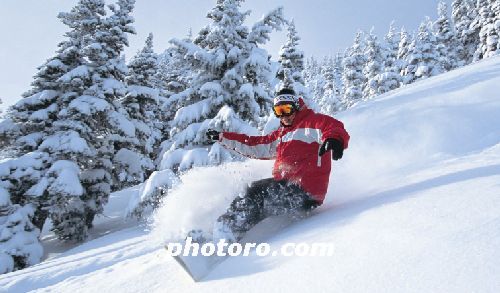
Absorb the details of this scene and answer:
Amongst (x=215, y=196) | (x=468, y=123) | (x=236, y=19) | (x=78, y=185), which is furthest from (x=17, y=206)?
(x=468, y=123)

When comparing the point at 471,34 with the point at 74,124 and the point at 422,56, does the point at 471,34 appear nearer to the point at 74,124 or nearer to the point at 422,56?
the point at 422,56

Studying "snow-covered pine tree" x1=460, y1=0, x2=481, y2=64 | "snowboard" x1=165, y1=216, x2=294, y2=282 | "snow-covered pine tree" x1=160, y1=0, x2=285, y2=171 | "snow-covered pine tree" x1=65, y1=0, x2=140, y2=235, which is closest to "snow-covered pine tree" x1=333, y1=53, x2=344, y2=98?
"snow-covered pine tree" x1=460, y1=0, x2=481, y2=64

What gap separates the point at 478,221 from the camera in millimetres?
2967

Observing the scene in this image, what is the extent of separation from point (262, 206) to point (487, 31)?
3896 centimetres

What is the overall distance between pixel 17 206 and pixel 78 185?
7.18 feet

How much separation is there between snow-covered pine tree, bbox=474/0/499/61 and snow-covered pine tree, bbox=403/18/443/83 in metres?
4.29

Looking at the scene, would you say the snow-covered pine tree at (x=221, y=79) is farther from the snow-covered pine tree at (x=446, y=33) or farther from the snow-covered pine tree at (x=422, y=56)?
the snow-covered pine tree at (x=446, y=33)

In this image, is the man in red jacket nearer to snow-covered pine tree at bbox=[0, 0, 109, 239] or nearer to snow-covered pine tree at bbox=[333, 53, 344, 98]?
snow-covered pine tree at bbox=[0, 0, 109, 239]

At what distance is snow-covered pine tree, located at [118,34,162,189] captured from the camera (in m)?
17.4

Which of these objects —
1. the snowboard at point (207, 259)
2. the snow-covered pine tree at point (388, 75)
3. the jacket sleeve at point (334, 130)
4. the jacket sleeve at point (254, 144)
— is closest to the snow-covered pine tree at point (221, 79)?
the jacket sleeve at point (254, 144)

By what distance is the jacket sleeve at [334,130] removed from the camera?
4.43 metres

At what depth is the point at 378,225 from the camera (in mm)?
3416

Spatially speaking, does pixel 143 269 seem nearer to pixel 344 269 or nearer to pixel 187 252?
pixel 187 252

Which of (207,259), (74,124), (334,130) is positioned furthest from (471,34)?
(207,259)
